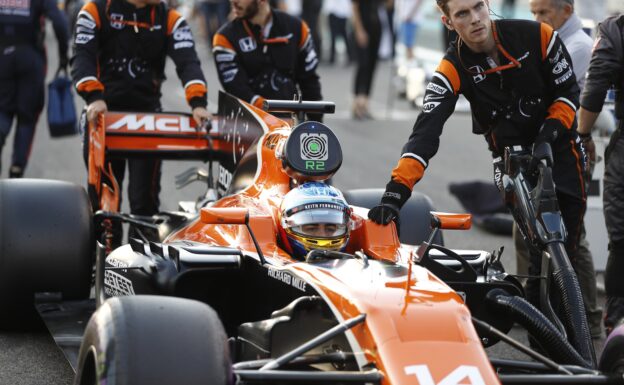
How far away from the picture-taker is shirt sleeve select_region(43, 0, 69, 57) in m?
10.0

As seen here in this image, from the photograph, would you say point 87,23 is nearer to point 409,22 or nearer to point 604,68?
point 604,68

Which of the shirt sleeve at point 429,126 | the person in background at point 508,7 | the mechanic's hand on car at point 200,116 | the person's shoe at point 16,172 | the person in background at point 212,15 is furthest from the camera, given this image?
the person in background at point 508,7

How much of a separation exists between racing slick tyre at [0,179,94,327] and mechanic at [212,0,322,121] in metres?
2.23

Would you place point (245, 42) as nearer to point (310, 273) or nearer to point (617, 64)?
point (617, 64)

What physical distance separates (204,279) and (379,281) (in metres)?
1.00

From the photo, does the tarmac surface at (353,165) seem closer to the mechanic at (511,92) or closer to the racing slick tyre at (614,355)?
the mechanic at (511,92)

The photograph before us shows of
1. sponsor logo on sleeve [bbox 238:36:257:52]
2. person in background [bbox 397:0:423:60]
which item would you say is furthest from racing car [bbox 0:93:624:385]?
person in background [bbox 397:0:423:60]

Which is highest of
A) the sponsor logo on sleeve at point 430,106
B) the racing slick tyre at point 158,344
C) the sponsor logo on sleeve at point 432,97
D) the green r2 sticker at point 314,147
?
the sponsor logo on sleeve at point 432,97

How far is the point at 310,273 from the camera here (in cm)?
493

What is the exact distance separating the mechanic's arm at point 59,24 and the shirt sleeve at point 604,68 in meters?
4.83

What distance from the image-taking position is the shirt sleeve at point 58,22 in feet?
32.8

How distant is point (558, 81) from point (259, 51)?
3.03 m

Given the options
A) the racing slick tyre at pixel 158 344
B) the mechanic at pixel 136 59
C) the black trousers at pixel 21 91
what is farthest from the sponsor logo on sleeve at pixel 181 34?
the racing slick tyre at pixel 158 344

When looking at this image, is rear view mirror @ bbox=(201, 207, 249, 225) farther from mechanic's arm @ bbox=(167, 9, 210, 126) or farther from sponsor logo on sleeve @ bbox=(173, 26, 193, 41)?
sponsor logo on sleeve @ bbox=(173, 26, 193, 41)
